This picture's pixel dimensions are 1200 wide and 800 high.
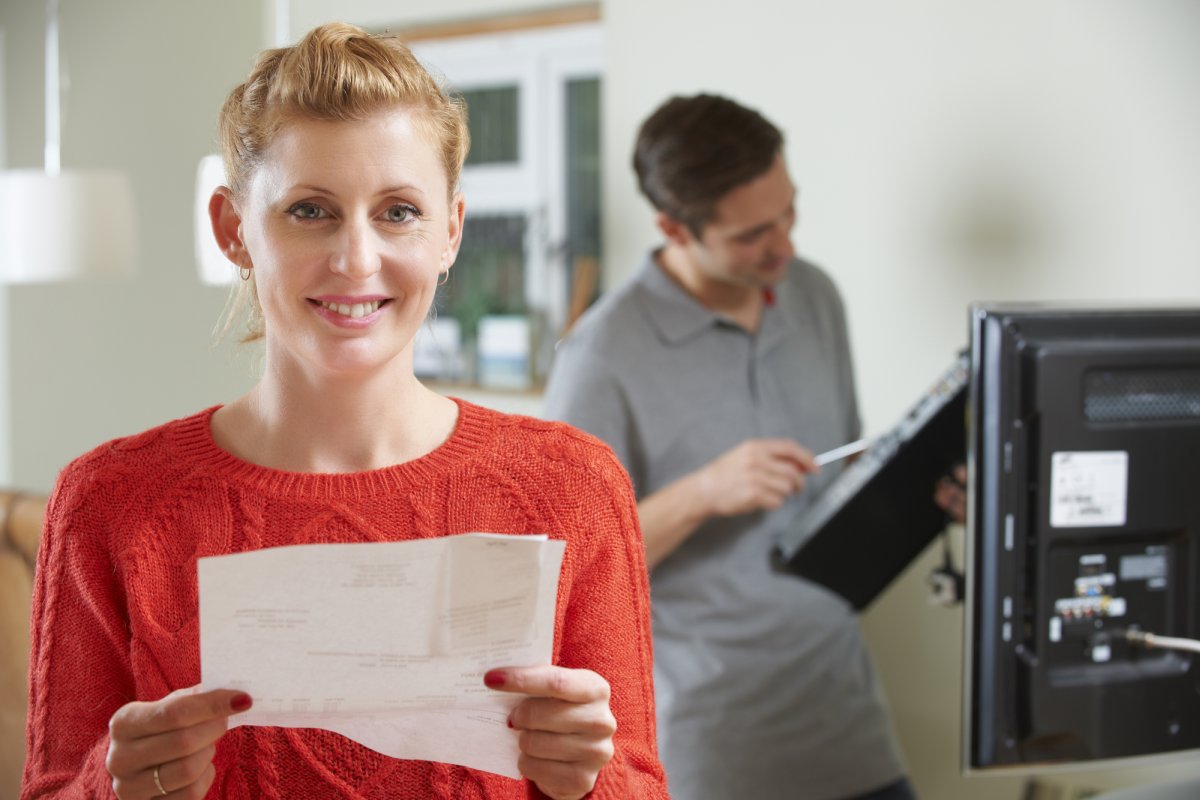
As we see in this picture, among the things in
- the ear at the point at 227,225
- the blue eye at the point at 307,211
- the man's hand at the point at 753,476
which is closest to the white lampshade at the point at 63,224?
the man's hand at the point at 753,476

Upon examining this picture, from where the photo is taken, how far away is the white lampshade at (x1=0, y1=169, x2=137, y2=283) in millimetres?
3197

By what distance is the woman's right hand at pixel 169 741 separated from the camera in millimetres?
850

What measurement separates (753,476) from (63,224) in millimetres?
2344

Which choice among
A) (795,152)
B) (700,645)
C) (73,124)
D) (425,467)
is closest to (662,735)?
(700,645)

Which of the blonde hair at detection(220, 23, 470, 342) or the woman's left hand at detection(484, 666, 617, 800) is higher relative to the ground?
the blonde hair at detection(220, 23, 470, 342)

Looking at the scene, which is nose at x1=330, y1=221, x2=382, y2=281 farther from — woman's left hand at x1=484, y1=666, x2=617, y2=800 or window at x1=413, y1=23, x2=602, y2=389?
window at x1=413, y1=23, x2=602, y2=389

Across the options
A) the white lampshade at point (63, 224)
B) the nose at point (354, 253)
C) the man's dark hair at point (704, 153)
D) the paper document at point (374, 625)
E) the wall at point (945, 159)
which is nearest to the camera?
the paper document at point (374, 625)

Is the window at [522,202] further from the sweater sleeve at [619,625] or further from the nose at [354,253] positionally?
the nose at [354,253]

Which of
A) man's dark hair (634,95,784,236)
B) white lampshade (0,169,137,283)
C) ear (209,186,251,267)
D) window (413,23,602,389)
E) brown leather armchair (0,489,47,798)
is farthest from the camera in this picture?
window (413,23,602,389)

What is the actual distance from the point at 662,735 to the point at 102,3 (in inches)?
137

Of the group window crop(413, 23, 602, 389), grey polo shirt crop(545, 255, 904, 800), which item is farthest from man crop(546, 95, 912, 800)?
window crop(413, 23, 602, 389)

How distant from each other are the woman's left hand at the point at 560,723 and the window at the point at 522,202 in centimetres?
265

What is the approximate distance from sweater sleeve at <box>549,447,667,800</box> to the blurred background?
0.31 m

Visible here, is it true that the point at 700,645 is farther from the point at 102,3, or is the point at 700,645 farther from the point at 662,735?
the point at 102,3
